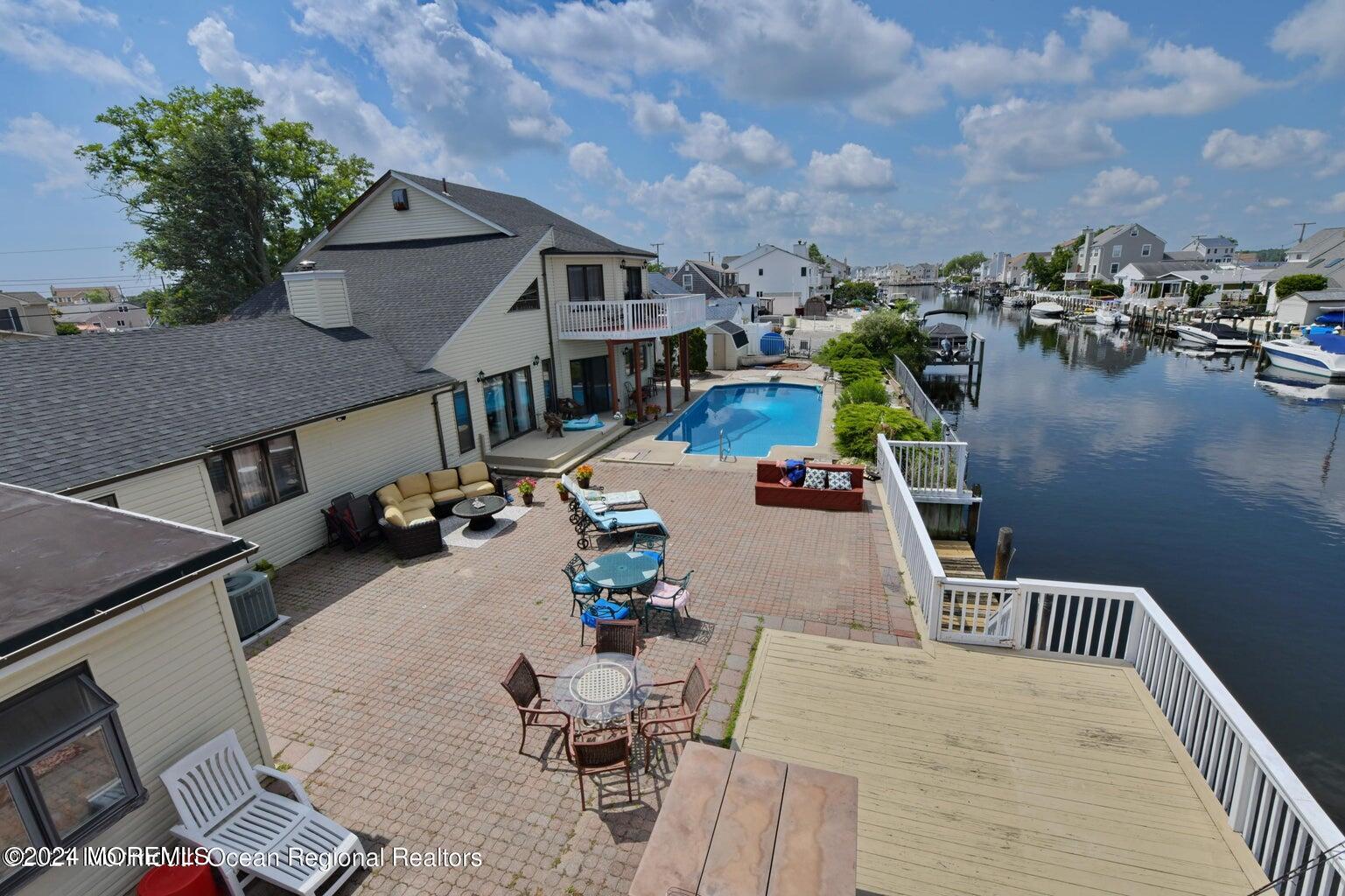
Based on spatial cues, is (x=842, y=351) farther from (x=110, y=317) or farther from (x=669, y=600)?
(x=110, y=317)

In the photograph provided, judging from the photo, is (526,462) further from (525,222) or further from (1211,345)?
(1211,345)

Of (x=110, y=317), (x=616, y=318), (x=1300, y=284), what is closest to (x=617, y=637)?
(x=616, y=318)

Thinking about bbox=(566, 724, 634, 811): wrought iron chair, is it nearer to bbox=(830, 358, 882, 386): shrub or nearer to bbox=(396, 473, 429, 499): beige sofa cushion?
bbox=(396, 473, 429, 499): beige sofa cushion

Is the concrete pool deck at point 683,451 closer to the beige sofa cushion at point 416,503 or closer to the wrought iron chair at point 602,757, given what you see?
the beige sofa cushion at point 416,503

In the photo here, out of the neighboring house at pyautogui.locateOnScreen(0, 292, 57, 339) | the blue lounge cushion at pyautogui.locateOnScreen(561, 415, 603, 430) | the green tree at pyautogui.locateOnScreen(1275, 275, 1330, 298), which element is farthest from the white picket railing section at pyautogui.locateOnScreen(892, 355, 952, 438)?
the neighboring house at pyautogui.locateOnScreen(0, 292, 57, 339)

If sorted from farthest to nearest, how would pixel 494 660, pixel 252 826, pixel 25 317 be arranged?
pixel 25 317 → pixel 494 660 → pixel 252 826
